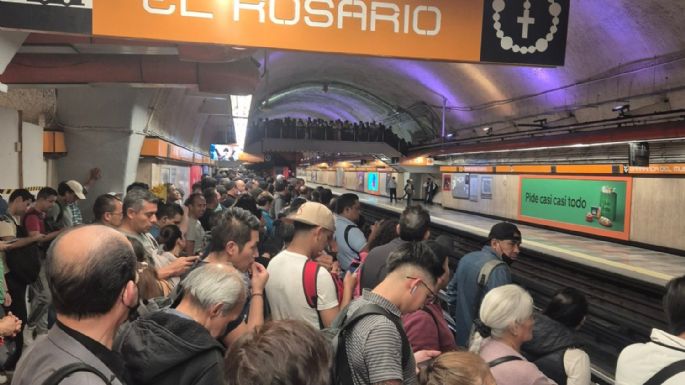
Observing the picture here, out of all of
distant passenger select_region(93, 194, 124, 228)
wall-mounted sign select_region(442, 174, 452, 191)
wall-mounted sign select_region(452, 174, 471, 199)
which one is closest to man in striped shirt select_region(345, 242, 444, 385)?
distant passenger select_region(93, 194, 124, 228)

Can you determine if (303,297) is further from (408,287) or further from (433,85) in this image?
(433,85)

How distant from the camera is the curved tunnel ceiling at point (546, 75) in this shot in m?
10.4

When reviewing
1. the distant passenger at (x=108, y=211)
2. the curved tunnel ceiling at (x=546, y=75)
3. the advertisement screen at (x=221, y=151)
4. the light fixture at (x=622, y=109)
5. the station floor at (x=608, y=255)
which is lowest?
the station floor at (x=608, y=255)

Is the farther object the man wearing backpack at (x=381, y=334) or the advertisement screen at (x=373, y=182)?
the advertisement screen at (x=373, y=182)

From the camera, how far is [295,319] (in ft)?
4.36

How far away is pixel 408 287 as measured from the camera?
78.6 inches

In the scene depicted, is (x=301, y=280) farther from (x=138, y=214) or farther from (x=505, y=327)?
(x=138, y=214)

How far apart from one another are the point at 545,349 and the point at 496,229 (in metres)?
1.25

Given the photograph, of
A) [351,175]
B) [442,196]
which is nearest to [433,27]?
[442,196]

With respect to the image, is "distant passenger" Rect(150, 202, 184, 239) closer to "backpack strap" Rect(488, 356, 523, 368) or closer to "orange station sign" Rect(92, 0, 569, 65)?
"orange station sign" Rect(92, 0, 569, 65)

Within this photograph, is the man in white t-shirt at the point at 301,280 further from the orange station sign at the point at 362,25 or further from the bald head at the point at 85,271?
the orange station sign at the point at 362,25

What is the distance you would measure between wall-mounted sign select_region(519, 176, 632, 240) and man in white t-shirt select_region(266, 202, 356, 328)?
13457 millimetres

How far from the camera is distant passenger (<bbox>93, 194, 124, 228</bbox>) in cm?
391

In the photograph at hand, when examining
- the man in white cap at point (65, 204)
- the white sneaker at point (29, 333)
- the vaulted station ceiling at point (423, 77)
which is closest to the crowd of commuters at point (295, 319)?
the white sneaker at point (29, 333)
